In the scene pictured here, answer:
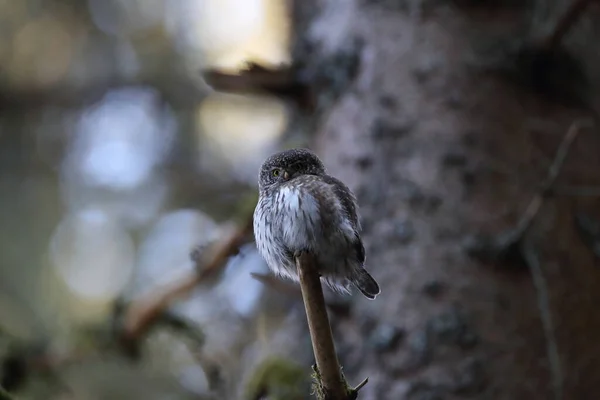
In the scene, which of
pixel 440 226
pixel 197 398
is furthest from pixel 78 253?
pixel 440 226

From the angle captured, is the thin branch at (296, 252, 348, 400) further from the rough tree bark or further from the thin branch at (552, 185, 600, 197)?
the thin branch at (552, 185, 600, 197)

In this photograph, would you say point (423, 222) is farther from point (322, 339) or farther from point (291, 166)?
point (322, 339)

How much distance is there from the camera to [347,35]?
6.84 feet

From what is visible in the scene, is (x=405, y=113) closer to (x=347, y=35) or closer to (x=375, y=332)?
(x=347, y=35)

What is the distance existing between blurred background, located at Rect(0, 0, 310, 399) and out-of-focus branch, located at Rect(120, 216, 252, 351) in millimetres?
668

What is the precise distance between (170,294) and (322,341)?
138 centimetres

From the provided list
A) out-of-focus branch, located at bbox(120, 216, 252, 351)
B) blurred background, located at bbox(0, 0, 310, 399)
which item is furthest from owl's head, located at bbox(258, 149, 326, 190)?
blurred background, located at bbox(0, 0, 310, 399)

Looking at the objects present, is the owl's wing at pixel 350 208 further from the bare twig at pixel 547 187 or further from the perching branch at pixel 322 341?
the bare twig at pixel 547 187

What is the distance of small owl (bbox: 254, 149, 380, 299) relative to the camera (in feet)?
3.09

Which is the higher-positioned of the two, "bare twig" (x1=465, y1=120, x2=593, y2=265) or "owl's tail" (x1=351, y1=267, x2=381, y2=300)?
"bare twig" (x1=465, y1=120, x2=593, y2=265)

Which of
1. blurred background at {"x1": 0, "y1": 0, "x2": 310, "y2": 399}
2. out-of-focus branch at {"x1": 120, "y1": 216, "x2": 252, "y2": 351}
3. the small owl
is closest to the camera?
the small owl

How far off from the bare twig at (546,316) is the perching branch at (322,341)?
92cm

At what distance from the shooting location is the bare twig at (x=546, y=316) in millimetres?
1604

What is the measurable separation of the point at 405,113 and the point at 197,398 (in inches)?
53.4
